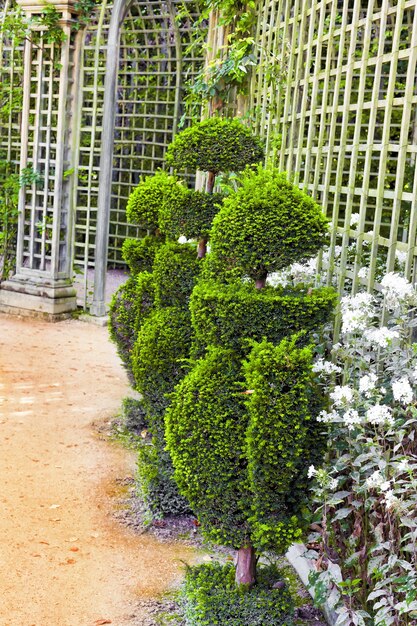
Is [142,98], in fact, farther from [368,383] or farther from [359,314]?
[368,383]

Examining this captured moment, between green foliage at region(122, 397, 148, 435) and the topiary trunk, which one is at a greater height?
the topiary trunk

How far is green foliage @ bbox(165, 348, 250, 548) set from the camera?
104 inches

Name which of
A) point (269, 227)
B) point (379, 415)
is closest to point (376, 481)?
point (379, 415)

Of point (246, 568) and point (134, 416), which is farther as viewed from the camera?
point (134, 416)

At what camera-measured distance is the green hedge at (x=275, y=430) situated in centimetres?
246

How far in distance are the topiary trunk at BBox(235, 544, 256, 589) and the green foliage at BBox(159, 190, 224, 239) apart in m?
1.50

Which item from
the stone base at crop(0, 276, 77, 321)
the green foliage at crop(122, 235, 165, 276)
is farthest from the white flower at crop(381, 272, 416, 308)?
the stone base at crop(0, 276, 77, 321)

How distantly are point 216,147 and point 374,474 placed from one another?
69.9 inches

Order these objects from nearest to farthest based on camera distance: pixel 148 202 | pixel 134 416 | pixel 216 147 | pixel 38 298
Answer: pixel 216 147, pixel 148 202, pixel 134 416, pixel 38 298

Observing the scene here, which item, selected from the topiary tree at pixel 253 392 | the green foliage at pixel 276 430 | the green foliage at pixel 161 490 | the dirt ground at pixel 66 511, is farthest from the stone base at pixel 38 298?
the green foliage at pixel 276 430

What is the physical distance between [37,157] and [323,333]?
547 centimetres

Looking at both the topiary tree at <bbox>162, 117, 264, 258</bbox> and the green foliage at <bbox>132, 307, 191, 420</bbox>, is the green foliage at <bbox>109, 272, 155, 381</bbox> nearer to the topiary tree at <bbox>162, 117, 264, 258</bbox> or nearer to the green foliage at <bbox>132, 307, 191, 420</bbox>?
the green foliage at <bbox>132, 307, 191, 420</bbox>

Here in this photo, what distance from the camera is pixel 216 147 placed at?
3648 millimetres

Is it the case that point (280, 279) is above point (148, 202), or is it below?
below
